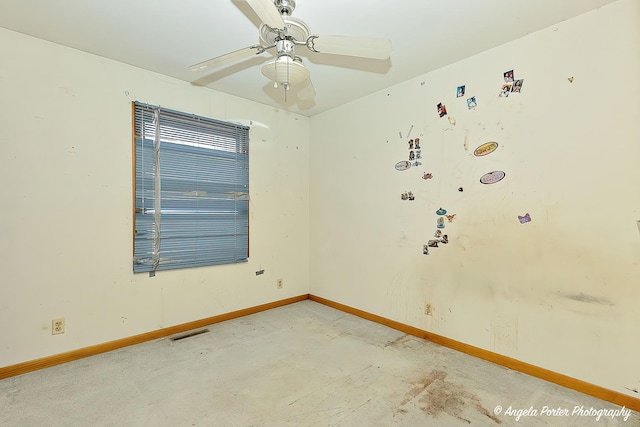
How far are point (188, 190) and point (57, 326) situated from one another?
1452 millimetres

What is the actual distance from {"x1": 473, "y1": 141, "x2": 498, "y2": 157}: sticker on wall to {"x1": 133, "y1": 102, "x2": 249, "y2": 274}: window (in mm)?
2290

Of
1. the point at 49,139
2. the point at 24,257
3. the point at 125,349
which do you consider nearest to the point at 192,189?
the point at 49,139

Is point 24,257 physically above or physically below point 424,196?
below

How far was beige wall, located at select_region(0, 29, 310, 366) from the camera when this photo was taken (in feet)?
7.06

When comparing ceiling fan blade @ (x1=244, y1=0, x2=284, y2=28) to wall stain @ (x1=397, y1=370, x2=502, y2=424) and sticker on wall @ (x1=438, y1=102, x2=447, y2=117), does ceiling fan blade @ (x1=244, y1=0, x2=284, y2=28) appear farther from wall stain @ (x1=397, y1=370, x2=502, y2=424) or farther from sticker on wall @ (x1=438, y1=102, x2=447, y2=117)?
wall stain @ (x1=397, y1=370, x2=502, y2=424)

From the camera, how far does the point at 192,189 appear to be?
2961 mm

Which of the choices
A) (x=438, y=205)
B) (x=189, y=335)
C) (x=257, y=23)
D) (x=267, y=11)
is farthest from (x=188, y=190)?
(x=438, y=205)

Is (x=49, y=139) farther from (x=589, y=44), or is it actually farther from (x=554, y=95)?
(x=589, y=44)

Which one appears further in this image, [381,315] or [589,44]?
[381,315]

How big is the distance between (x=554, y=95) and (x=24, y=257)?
3906 millimetres

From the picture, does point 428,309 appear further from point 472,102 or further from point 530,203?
point 472,102

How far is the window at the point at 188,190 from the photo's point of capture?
2.70 metres

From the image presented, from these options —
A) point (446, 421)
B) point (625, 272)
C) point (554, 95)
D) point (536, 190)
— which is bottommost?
point (446, 421)

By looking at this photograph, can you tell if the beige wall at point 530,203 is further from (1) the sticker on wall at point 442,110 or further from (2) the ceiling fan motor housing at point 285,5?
(2) the ceiling fan motor housing at point 285,5
